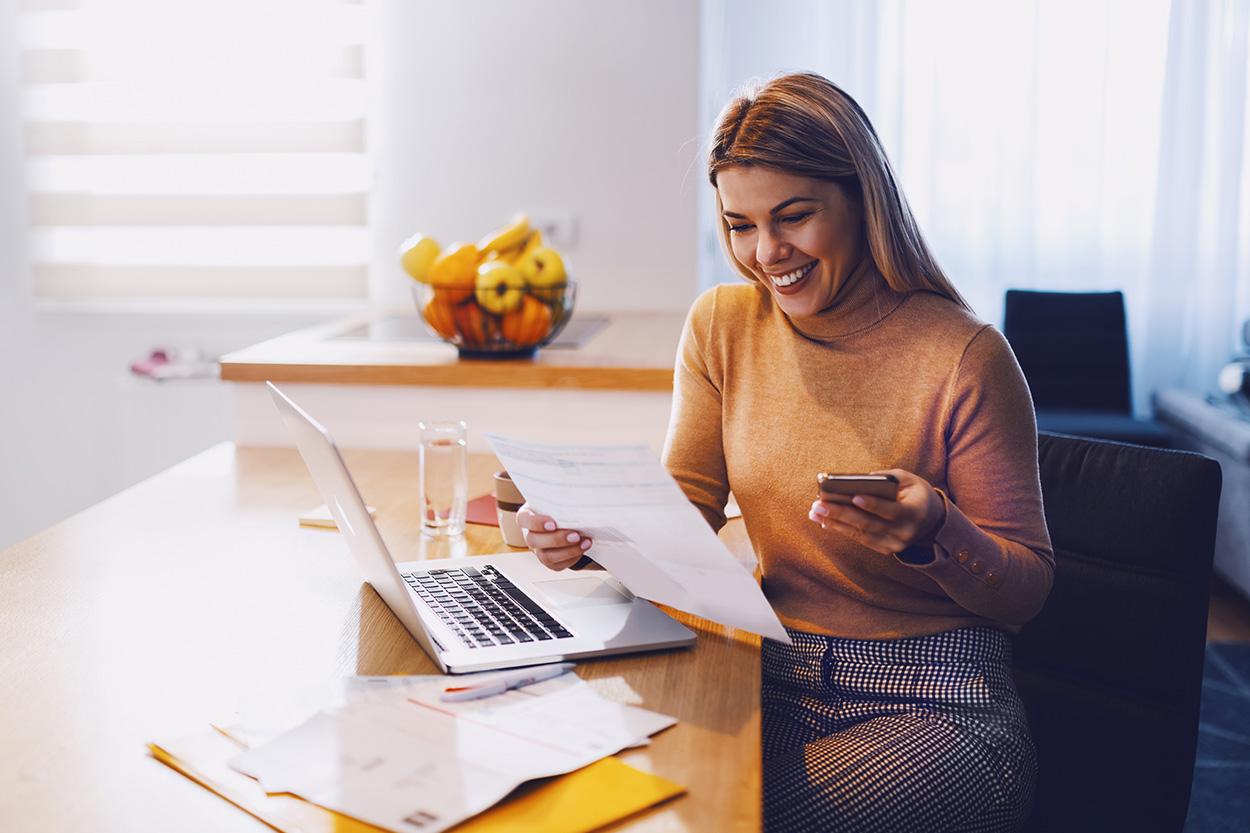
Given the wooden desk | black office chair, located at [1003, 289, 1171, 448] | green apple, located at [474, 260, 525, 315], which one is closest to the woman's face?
the wooden desk

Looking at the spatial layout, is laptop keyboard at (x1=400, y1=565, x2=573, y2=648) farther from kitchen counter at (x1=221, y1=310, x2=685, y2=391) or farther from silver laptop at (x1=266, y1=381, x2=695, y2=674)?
kitchen counter at (x1=221, y1=310, x2=685, y2=391)

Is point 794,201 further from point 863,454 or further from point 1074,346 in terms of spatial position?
point 1074,346

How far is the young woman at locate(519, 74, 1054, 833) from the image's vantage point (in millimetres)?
954

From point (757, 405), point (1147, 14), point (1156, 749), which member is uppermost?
point (1147, 14)

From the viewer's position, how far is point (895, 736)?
0.93 metres

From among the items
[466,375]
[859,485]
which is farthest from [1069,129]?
[859,485]

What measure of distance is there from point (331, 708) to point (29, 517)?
9.13 ft

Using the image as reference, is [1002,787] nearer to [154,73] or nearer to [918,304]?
[918,304]

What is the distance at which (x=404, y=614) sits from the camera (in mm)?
905

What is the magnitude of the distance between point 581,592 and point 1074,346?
9.08 ft

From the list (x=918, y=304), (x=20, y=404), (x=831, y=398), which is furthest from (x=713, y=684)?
(x=20, y=404)

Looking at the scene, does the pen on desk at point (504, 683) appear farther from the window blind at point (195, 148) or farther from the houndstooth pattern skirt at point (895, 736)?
the window blind at point (195, 148)

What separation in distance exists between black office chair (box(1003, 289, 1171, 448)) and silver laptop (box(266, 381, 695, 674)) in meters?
2.64

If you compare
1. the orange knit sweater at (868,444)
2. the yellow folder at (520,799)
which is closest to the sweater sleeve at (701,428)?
the orange knit sweater at (868,444)
